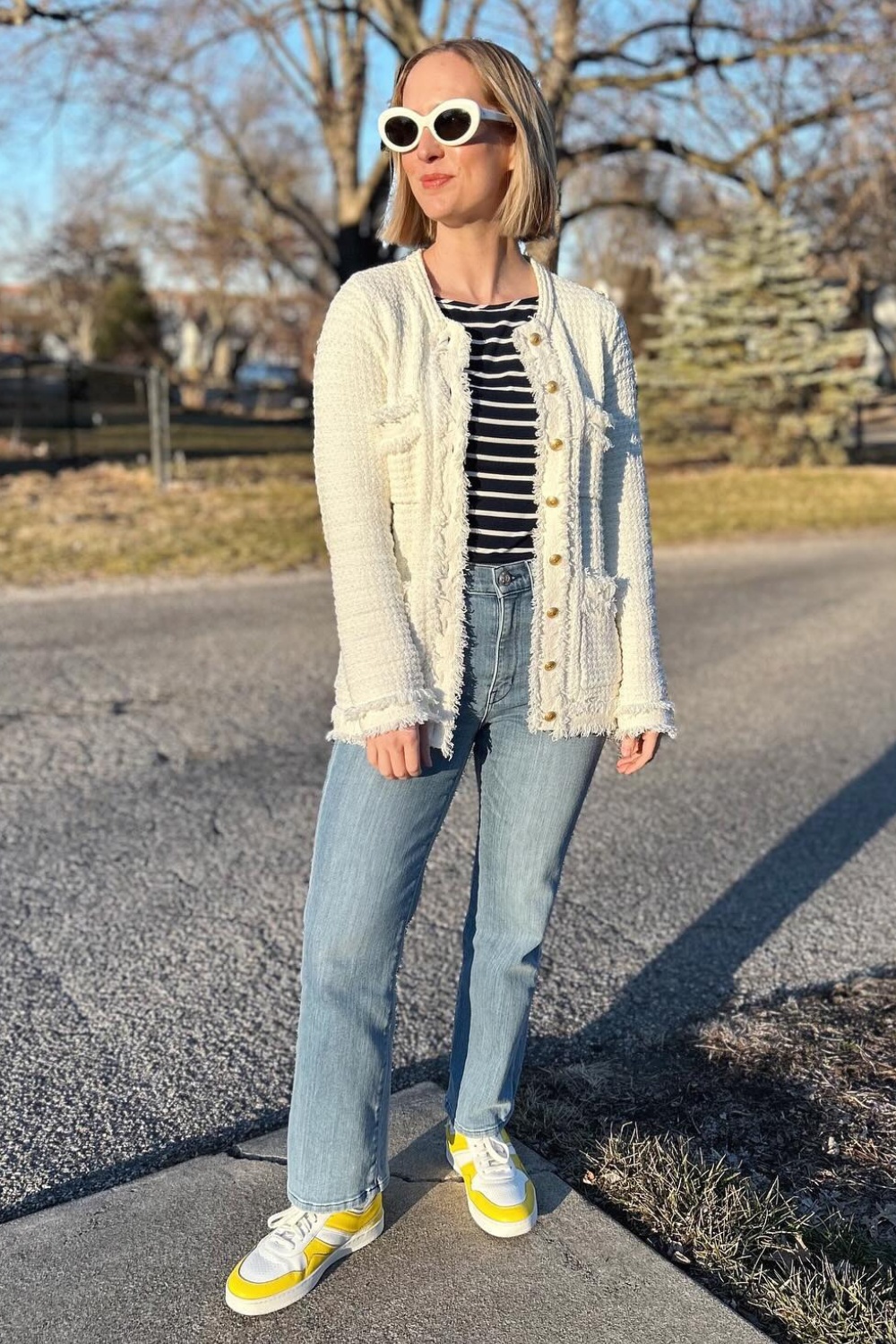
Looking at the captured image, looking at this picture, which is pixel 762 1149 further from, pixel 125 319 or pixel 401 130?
pixel 125 319

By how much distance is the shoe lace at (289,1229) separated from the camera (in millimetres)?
2131

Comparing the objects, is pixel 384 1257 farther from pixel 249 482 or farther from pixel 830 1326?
pixel 249 482

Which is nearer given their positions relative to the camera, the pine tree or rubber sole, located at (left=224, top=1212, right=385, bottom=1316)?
rubber sole, located at (left=224, top=1212, right=385, bottom=1316)

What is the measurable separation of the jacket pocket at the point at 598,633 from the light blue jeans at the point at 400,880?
10 centimetres

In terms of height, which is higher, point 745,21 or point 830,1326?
point 745,21

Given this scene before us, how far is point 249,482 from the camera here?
16391 mm

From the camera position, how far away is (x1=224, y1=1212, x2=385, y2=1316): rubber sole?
2.08 m

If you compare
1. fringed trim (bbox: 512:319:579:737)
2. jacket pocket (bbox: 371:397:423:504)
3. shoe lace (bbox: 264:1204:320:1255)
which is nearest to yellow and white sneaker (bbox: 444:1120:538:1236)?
shoe lace (bbox: 264:1204:320:1255)

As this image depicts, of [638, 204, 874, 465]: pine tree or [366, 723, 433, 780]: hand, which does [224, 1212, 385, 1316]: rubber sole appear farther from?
[638, 204, 874, 465]: pine tree

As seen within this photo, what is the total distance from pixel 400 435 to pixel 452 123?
530 mm

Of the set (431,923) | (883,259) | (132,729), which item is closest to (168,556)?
(132,729)

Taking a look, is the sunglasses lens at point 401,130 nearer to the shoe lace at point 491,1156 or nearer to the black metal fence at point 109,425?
the shoe lace at point 491,1156

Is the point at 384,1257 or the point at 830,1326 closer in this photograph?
the point at 830,1326

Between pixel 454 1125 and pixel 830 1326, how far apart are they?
2.42 feet
